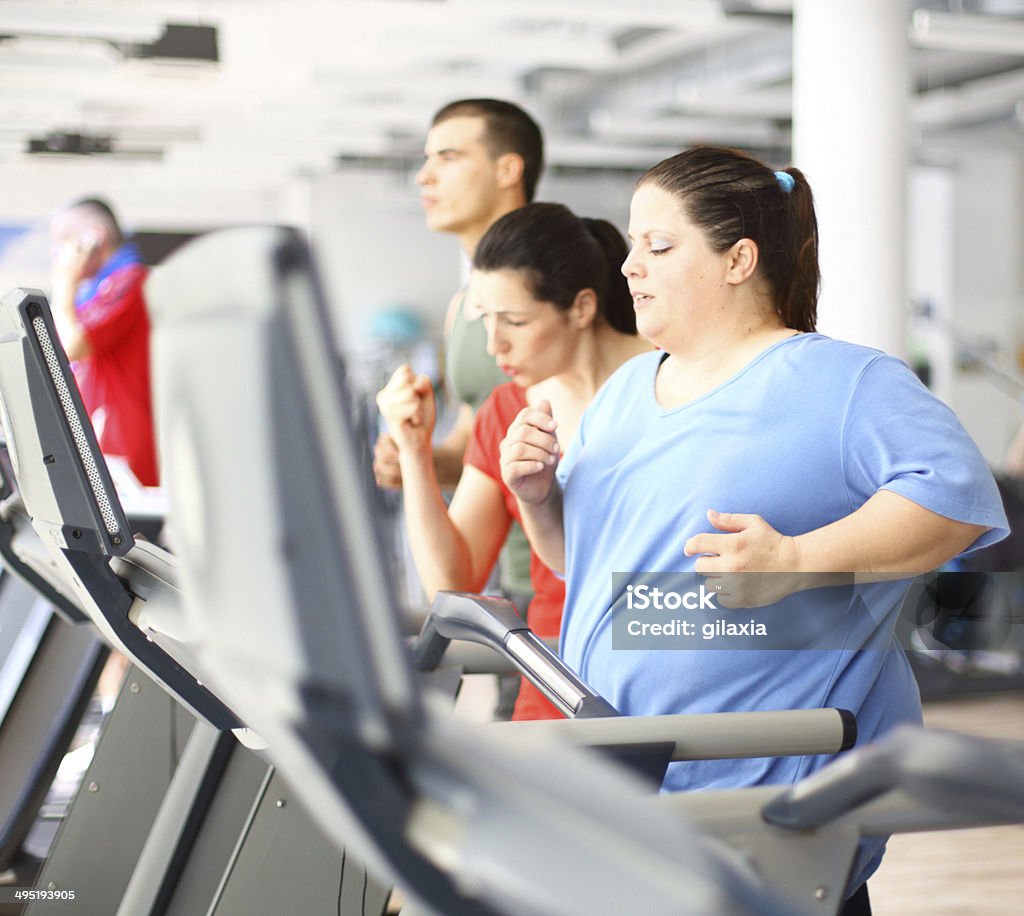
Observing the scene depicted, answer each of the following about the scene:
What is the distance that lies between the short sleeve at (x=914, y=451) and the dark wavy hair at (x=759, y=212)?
0.17m

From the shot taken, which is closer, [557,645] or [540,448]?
A: [540,448]

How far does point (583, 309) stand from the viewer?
5.98 ft

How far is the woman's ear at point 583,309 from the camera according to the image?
1.81 metres

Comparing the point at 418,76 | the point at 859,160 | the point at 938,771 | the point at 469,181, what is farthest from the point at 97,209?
the point at 418,76

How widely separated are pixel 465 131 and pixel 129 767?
4.05 feet

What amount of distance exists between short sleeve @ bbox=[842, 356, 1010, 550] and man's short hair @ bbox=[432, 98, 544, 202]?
122 cm

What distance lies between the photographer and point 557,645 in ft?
5.51

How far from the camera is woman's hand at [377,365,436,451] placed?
174cm

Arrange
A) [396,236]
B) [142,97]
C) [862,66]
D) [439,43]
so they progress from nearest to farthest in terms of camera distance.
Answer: [862,66] < [439,43] < [142,97] < [396,236]

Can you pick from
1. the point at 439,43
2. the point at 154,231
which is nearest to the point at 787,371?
the point at 439,43

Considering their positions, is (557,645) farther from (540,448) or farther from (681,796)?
(681,796)

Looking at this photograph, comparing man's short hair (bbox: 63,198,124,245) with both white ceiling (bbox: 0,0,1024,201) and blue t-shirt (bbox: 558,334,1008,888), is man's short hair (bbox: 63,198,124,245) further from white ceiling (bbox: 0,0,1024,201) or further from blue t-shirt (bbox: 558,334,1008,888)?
blue t-shirt (bbox: 558,334,1008,888)

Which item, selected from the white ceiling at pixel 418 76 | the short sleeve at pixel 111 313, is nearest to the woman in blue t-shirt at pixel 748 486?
the short sleeve at pixel 111 313

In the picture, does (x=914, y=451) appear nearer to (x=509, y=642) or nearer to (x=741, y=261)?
(x=741, y=261)
